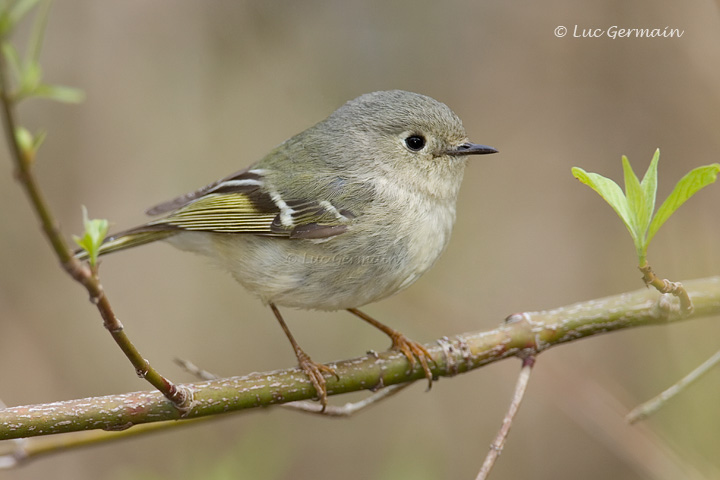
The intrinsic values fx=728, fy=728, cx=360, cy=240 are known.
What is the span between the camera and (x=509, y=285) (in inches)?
185

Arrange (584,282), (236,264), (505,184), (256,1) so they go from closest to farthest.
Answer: (236,264) < (256,1) < (584,282) < (505,184)

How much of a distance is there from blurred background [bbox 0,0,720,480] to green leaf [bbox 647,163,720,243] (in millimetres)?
2321

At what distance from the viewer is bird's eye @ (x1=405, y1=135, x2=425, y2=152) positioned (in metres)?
2.96

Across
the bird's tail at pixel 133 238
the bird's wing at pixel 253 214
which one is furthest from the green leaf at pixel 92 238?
the bird's tail at pixel 133 238

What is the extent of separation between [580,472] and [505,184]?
1.90 m

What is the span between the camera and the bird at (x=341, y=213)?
2691 mm

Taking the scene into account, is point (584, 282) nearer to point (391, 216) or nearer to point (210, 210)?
point (391, 216)

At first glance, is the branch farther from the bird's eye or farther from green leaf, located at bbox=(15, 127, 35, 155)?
green leaf, located at bbox=(15, 127, 35, 155)

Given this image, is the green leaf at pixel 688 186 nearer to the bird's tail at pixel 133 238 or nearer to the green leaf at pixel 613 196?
the green leaf at pixel 613 196

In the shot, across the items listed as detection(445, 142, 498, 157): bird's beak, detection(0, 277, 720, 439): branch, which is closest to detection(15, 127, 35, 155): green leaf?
detection(0, 277, 720, 439): branch

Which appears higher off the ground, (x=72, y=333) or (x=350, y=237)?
(x=350, y=237)

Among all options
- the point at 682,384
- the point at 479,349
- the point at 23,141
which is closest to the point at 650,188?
the point at 682,384

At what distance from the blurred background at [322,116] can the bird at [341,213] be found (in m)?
1.13

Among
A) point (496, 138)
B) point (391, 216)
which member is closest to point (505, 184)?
point (496, 138)
